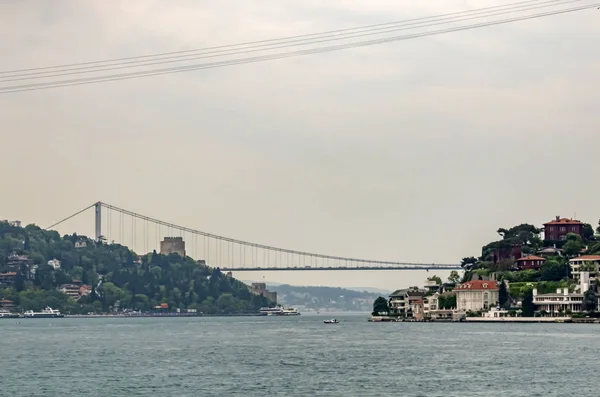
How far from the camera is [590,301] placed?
5782 inches

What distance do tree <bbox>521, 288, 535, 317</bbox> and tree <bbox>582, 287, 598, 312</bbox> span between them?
727 cm

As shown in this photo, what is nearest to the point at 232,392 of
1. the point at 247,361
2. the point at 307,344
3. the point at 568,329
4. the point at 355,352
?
the point at 247,361

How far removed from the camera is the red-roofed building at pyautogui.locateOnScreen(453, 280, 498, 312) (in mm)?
158875

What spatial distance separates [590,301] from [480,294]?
16625mm

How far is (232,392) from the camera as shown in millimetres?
57844

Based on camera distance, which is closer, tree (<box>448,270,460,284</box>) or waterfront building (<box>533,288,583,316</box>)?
waterfront building (<box>533,288,583,316</box>)

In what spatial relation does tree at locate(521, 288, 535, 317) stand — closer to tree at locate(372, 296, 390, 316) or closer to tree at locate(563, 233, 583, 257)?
tree at locate(563, 233, 583, 257)

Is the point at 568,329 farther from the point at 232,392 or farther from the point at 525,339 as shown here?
the point at 232,392

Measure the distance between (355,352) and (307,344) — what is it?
12736 millimetres

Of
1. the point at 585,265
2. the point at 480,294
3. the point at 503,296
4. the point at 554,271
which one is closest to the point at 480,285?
the point at 480,294

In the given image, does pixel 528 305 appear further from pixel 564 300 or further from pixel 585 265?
pixel 585 265

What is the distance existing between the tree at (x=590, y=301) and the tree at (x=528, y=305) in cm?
727

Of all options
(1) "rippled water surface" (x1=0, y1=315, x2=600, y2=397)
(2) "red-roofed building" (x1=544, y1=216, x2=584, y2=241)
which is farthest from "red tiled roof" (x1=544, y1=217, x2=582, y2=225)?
(1) "rippled water surface" (x1=0, y1=315, x2=600, y2=397)

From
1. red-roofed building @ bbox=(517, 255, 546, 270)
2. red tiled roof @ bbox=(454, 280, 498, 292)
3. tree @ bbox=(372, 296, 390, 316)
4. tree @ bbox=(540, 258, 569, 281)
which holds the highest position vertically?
red-roofed building @ bbox=(517, 255, 546, 270)
